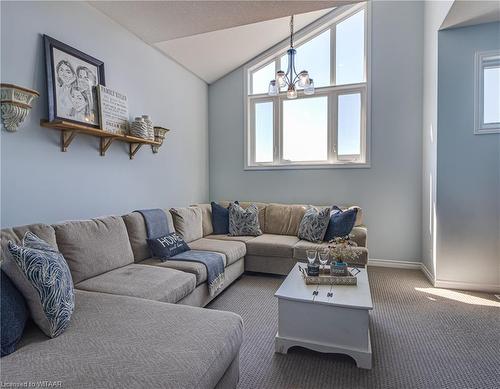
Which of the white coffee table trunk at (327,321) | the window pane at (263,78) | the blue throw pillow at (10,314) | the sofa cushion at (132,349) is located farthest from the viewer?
the window pane at (263,78)

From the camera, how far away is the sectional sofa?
1.03m

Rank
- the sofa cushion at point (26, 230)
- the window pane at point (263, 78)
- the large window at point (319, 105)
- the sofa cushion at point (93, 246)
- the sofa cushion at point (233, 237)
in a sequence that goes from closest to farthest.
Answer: the sofa cushion at point (26, 230)
the sofa cushion at point (93, 246)
the sofa cushion at point (233, 237)
the large window at point (319, 105)
the window pane at point (263, 78)

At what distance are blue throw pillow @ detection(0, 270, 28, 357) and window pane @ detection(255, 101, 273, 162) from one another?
12.1 ft

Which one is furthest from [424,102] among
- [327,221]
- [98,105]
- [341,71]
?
[98,105]

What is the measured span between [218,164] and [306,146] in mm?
1481

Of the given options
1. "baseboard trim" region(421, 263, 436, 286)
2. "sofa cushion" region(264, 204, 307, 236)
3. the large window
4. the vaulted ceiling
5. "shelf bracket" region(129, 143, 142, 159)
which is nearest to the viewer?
the vaulted ceiling

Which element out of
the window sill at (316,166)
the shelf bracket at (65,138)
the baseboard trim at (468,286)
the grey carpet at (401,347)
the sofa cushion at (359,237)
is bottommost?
the grey carpet at (401,347)

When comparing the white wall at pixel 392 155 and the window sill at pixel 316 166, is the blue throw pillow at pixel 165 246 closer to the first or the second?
the window sill at pixel 316 166

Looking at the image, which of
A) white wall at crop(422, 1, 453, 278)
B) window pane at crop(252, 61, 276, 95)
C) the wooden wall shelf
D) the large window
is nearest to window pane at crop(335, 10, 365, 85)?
the large window

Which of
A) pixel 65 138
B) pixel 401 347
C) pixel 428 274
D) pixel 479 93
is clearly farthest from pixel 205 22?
pixel 428 274

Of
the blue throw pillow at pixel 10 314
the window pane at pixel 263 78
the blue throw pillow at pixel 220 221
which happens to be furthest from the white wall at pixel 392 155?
the blue throw pillow at pixel 10 314

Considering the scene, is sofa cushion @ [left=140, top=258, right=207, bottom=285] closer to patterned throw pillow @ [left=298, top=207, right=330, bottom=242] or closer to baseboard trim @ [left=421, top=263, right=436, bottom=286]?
patterned throw pillow @ [left=298, top=207, right=330, bottom=242]

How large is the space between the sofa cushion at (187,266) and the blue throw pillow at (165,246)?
0.07m

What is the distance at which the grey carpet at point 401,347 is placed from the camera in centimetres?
167
